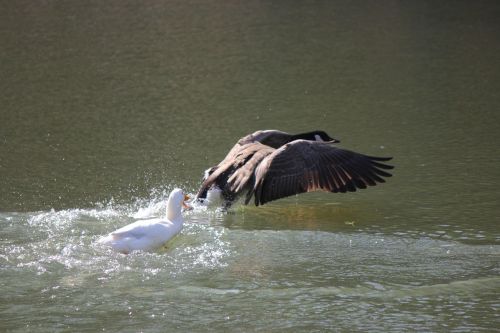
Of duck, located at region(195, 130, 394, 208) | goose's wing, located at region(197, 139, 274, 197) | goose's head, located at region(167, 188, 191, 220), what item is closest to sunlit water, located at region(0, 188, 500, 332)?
goose's head, located at region(167, 188, 191, 220)

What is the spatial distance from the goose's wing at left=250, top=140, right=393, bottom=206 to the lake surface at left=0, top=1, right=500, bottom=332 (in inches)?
15.8

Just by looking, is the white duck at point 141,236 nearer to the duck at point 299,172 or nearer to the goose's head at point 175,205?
the goose's head at point 175,205

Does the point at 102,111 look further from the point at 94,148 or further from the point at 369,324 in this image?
the point at 369,324

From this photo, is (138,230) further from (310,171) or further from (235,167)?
(310,171)

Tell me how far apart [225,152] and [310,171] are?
250 centimetres

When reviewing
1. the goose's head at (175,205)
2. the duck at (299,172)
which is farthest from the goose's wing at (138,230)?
the duck at (299,172)

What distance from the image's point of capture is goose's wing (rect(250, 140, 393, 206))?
8.48 metres

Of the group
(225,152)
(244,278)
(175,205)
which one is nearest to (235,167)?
(175,205)

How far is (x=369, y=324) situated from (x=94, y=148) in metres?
6.03

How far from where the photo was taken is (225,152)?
1088 centimetres

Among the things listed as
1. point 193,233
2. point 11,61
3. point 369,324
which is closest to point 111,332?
point 369,324

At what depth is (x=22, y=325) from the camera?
601 centimetres

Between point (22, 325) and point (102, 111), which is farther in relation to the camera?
point (102, 111)

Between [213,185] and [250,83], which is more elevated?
[250,83]
